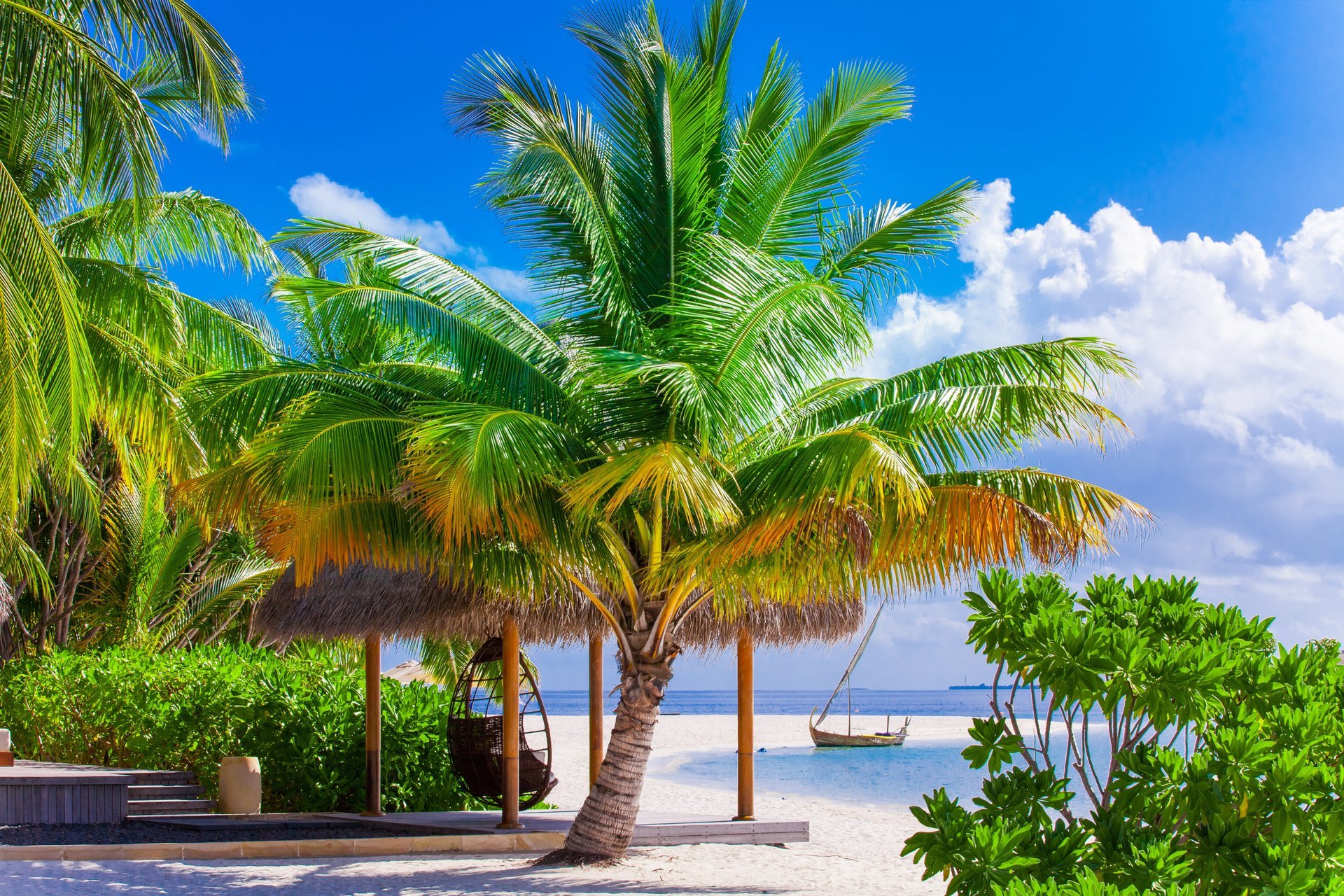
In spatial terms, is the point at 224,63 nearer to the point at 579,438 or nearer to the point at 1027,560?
the point at 579,438

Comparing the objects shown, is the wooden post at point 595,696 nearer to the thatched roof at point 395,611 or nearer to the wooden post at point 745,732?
the thatched roof at point 395,611

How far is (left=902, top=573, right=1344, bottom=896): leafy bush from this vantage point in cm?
337

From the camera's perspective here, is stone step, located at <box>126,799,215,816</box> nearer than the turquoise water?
Yes

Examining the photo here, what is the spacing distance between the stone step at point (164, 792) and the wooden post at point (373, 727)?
1.90 m

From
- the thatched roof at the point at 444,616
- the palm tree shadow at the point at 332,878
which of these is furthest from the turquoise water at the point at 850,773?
the palm tree shadow at the point at 332,878

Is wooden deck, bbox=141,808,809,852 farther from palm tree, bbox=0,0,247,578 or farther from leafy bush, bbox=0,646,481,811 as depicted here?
palm tree, bbox=0,0,247,578

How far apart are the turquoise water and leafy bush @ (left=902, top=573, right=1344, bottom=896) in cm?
2120

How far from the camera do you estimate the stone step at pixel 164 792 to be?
38.4 ft

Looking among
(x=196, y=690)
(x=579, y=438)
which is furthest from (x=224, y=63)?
(x=196, y=690)

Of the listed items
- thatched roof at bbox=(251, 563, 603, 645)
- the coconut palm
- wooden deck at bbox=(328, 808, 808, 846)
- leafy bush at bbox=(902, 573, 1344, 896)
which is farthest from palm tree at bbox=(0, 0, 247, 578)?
leafy bush at bbox=(902, 573, 1344, 896)

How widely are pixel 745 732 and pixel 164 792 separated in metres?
5.99

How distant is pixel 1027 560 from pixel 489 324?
3.95 meters

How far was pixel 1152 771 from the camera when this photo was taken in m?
3.66

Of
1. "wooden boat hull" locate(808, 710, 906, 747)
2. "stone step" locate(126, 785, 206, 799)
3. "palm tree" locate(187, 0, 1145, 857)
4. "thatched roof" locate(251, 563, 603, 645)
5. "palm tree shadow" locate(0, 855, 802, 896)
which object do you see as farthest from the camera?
"wooden boat hull" locate(808, 710, 906, 747)
